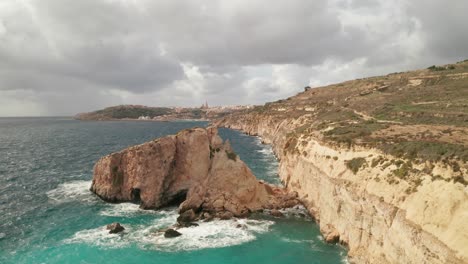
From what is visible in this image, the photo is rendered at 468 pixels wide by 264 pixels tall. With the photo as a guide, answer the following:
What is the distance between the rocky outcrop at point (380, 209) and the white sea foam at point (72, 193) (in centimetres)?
3528

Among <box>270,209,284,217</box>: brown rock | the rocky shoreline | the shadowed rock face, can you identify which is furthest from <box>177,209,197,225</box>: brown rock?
<box>270,209,284,217</box>: brown rock

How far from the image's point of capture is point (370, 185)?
107 feet

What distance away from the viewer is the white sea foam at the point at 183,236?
35812 mm

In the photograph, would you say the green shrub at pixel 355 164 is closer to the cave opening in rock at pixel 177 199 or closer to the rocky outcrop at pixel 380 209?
the rocky outcrop at pixel 380 209

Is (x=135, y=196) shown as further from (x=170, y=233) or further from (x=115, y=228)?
(x=170, y=233)

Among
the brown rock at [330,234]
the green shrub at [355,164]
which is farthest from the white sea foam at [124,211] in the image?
the green shrub at [355,164]

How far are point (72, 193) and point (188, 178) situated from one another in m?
22.2

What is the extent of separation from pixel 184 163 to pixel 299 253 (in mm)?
22935

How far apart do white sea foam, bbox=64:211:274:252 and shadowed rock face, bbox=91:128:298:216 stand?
3.75m

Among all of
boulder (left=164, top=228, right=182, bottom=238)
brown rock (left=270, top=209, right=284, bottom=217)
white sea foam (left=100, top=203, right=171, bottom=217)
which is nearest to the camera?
boulder (left=164, top=228, right=182, bottom=238)

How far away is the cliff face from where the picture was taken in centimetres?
2375

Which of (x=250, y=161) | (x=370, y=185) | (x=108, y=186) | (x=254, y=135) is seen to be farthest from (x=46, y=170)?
(x=254, y=135)

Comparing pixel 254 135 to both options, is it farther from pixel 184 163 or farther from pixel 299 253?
pixel 299 253

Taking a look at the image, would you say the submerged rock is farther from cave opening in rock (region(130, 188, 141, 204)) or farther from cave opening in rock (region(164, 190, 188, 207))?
cave opening in rock (region(130, 188, 141, 204))
